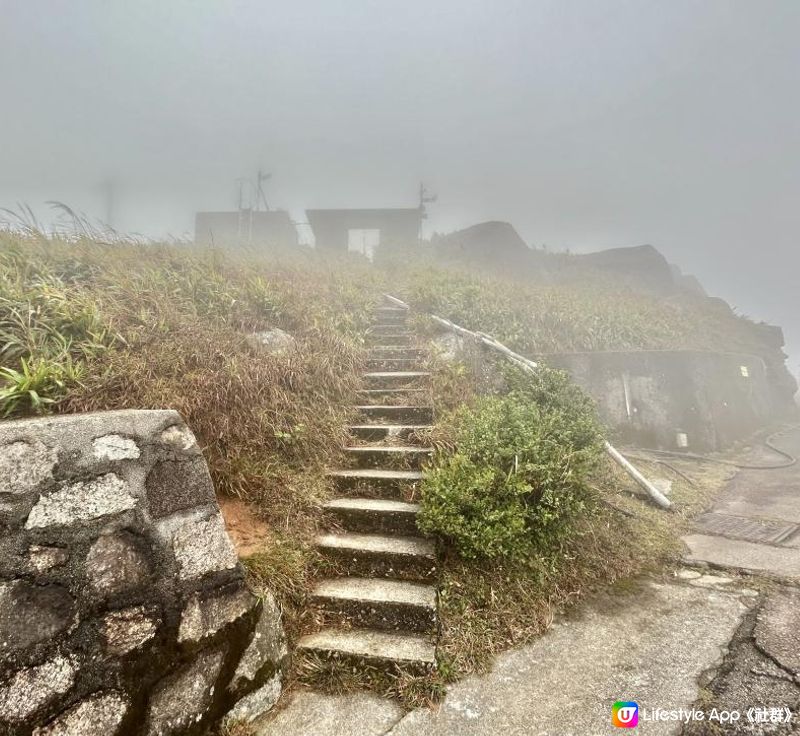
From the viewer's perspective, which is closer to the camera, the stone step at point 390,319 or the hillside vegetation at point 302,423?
the hillside vegetation at point 302,423

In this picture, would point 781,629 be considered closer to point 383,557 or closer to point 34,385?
point 383,557

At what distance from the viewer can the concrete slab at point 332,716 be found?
2.33 metres

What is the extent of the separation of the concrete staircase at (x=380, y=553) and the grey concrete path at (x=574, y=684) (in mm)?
304

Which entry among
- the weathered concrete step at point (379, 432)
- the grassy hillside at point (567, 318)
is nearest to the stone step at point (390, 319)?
the grassy hillside at point (567, 318)

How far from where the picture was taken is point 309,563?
3.24 m

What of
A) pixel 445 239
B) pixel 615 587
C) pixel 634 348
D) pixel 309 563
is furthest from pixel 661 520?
pixel 445 239

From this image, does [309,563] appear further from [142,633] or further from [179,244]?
[179,244]

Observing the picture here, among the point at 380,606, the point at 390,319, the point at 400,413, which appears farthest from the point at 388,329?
the point at 380,606

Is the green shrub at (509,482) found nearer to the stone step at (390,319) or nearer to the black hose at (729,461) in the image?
the stone step at (390,319)

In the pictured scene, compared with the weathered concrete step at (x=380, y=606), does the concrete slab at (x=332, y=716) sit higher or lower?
lower

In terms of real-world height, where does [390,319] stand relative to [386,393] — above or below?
above

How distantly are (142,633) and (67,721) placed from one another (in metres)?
0.39

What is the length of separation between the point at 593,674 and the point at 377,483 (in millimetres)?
2220

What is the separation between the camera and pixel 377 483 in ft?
13.2
